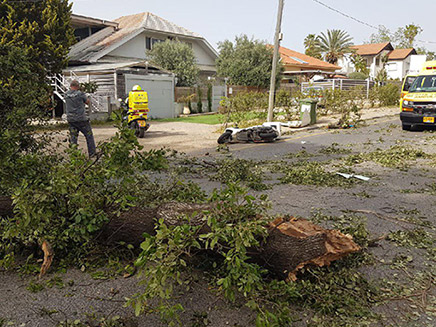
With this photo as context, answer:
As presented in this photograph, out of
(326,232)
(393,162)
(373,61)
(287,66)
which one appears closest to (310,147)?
(393,162)

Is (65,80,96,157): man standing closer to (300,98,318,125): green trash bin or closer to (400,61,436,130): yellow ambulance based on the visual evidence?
(300,98,318,125): green trash bin

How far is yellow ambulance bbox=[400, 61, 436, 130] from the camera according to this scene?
14.2 metres

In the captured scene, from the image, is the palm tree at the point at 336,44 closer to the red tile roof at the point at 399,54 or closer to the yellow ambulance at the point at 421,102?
the red tile roof at the point at 399,54

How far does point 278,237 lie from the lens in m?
3.44

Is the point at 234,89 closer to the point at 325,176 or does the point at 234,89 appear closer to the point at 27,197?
the point at 325,176

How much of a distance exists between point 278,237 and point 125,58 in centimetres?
2820

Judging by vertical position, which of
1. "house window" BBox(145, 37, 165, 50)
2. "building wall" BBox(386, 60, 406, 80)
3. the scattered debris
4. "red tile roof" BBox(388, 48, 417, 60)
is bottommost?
the scattered debris

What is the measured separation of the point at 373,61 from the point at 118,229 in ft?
244

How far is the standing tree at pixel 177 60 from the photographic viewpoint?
2862 centimetres

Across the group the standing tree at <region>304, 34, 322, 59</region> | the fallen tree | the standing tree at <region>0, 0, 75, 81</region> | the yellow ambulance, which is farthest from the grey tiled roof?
the standing tree at <region>304, 34, 322, 59</region>

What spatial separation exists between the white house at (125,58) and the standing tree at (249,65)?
7.68 feet

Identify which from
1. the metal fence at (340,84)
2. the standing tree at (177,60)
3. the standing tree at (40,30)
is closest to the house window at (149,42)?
the standing tree at (177,60)

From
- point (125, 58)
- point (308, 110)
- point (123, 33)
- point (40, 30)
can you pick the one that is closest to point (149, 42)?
point (123, 33)

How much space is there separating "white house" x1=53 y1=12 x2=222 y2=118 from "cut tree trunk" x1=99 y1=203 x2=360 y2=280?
1680cm
